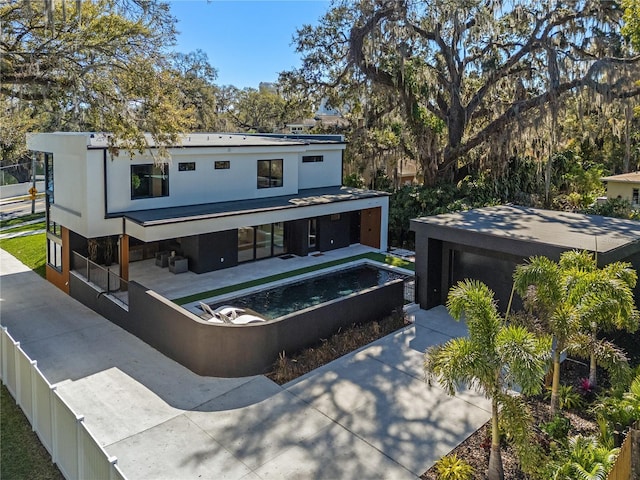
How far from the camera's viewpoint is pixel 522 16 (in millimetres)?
21516

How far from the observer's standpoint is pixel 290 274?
17.3m

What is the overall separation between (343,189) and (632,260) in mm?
12349

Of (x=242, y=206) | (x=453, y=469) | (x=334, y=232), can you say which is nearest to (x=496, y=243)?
(x=453, y=469)

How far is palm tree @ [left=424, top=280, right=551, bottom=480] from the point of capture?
616 cm

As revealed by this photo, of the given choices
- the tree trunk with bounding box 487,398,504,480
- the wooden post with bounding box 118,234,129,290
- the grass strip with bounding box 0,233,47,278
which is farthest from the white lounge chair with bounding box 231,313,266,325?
the grass strip with bounding box 0,233,47,278

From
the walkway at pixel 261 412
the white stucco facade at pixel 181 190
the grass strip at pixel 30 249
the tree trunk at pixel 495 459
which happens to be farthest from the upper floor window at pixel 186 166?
the tree trunk at pixel 495 459

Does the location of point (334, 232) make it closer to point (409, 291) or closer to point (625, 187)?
point (409, 291)

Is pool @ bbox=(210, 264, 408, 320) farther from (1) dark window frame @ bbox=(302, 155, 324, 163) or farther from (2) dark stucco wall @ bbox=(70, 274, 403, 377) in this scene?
(1) dark window frame @ bbox=(302, 155, 324, 163)

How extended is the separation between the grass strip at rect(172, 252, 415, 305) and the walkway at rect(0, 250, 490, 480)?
8.86 ft

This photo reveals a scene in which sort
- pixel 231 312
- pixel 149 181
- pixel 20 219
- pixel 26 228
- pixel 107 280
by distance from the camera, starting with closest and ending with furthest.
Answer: pixel 231 312, pixel 107 280, pixel 149 181, pixel 26 228, pixel 20 219

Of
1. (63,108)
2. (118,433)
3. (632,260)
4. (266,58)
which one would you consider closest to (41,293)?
(63,108)

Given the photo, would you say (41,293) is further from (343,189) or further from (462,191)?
(462,191)

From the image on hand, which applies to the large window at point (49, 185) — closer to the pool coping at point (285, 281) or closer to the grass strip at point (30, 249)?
the grass strip at point (30, 249)

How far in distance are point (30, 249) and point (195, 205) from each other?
897 centimetres
